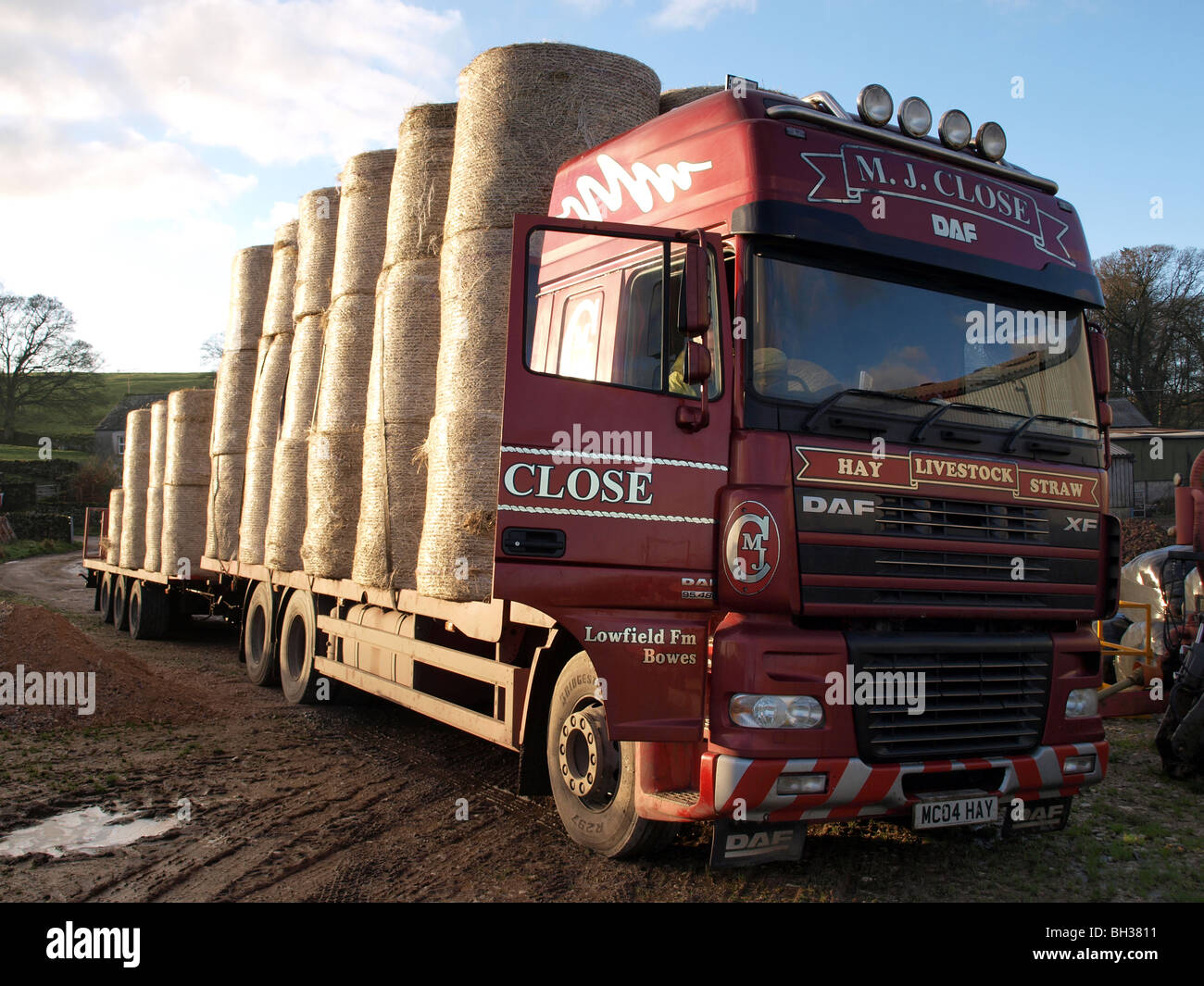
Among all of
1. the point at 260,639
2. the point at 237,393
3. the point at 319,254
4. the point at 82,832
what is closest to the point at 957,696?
the point at 82,832

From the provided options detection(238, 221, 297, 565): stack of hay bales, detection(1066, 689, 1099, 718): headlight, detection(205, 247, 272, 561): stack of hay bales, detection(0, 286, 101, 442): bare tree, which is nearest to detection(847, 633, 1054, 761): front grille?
detection(1066, 689, 1099, 718): headlight

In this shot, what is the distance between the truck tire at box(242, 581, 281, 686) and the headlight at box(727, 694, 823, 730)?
261 inches

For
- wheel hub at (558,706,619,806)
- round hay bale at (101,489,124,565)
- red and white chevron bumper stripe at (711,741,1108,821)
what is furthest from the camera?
round hay bale at (101,489,124,565)

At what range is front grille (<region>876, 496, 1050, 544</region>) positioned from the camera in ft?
13.4

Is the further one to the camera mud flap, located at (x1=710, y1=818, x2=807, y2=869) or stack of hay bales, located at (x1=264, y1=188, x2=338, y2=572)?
stack of hay bales, located at (x1=264, y1=188, x2=338, y2=572)

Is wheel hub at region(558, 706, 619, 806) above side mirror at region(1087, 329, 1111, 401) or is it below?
below

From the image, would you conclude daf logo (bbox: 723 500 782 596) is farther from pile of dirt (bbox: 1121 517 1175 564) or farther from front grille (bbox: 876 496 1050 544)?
pile of dirt (bbox: 1121 517 1175 564)

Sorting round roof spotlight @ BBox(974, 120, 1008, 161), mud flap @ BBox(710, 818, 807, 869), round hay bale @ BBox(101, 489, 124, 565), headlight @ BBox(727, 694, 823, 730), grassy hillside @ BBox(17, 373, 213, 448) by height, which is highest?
grassy hillside @ BBox(17, 373, 213, 448)

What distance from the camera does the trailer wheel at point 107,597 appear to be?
1697cm

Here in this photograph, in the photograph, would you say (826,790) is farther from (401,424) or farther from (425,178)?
(425,178)

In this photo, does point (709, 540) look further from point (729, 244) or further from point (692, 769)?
point (729, 244)

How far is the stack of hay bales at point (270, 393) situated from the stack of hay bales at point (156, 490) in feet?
13.9

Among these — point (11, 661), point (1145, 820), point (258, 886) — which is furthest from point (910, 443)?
point (11, 661)
